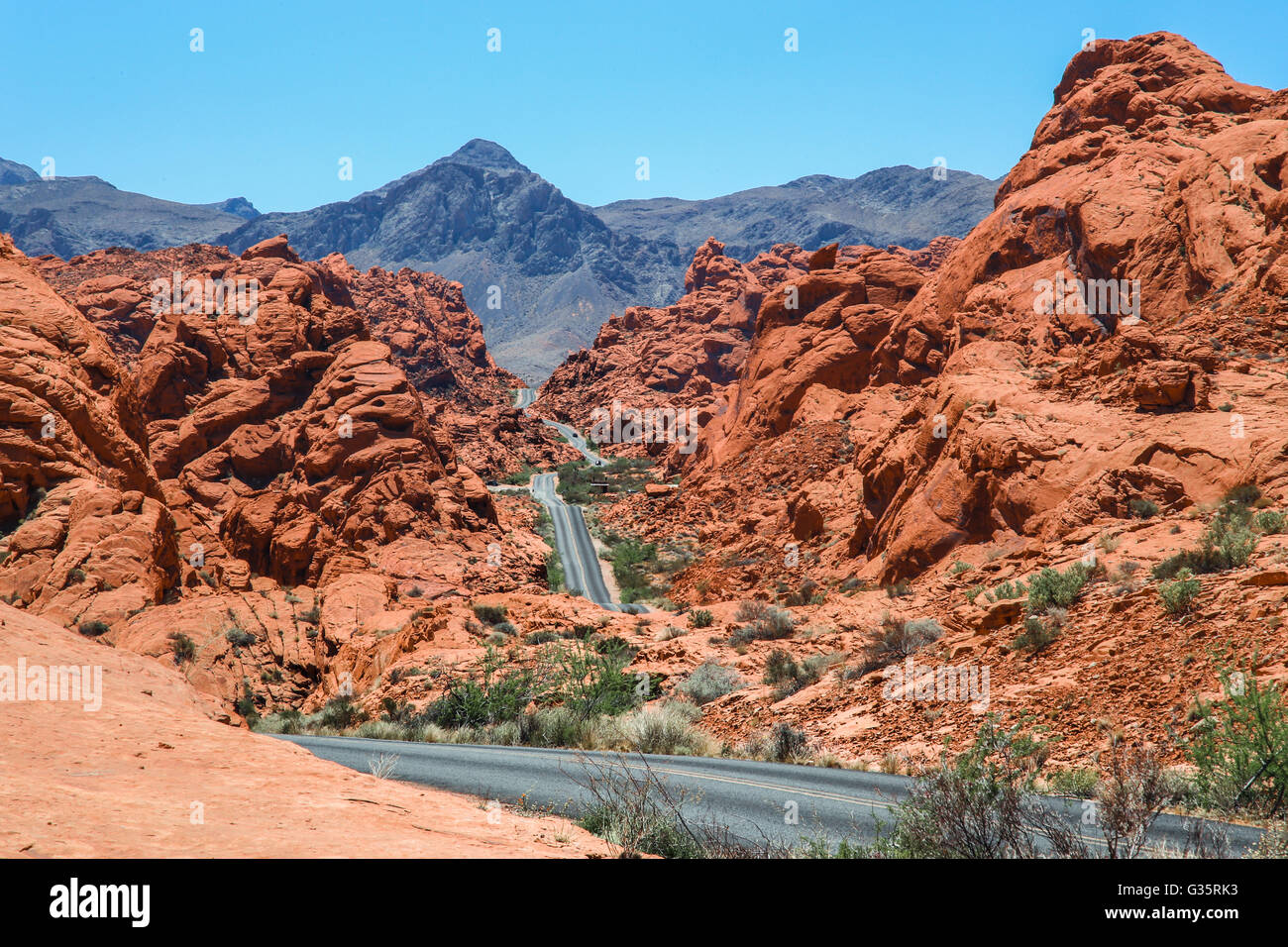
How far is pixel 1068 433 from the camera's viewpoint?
22812mm

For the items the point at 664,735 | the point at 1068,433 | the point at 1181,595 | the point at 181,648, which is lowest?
the point at 664,735

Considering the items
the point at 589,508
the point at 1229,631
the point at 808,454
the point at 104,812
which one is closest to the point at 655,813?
the point at 104,812

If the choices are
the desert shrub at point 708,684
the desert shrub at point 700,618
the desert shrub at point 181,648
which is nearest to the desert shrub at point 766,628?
the desert shrub at point 700,618

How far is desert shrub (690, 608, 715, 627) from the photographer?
26.3 meters

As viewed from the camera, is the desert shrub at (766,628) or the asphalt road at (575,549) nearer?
the desert shrub at (766,628)

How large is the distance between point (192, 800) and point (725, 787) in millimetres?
6392

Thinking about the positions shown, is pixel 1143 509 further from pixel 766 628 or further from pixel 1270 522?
pixel 766 628

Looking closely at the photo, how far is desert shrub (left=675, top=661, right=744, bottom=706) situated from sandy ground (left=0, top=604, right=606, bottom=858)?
11.0m

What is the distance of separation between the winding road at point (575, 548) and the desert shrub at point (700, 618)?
7.30 m

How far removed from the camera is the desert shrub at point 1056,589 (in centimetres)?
1511

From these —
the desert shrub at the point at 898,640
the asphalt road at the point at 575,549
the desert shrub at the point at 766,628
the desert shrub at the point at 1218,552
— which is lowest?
the asphalt road at the point at 575,549

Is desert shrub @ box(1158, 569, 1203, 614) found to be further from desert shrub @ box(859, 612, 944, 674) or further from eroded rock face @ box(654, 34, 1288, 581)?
eroded rock face @ box(654, 34, 1288, 581)

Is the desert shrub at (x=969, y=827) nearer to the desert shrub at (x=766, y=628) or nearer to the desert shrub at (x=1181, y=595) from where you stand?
the desert shrub at (x=1181, y=595)

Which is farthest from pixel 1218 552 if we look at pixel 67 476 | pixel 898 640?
pixel 67 476
